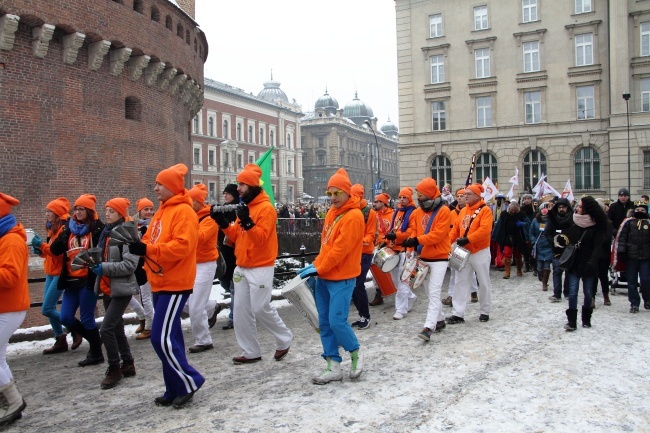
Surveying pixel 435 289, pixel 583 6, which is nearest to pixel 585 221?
pixel 435 289

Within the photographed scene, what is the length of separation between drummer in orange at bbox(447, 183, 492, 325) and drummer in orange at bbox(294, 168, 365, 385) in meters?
2.94

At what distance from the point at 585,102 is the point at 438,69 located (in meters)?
9.94

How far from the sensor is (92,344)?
22.6 ft

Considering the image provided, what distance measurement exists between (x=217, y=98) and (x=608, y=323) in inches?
2784

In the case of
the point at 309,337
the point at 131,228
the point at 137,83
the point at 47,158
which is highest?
the point at 137,83

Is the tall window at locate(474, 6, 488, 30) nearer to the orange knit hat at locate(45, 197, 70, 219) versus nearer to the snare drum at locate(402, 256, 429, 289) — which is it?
the snare drum at locate(402, 256, 429, 289)

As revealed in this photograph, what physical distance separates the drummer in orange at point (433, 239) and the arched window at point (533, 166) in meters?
31.5

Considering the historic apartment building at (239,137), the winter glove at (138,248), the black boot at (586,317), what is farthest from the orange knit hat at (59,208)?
the historic apartment building at (239,137)

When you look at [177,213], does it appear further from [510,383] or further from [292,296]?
[510,383]

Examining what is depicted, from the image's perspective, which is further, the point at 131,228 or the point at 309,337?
the point at 309,337

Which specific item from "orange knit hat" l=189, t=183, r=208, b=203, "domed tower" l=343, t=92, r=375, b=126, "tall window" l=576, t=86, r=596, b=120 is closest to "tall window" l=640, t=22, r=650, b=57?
"tall window" l=576, t=86, r=596, b=120

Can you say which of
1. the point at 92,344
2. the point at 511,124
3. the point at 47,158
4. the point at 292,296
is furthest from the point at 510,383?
the point at 511,124

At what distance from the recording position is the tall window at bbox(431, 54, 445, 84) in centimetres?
3947

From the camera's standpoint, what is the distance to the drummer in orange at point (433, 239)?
7801 mm
